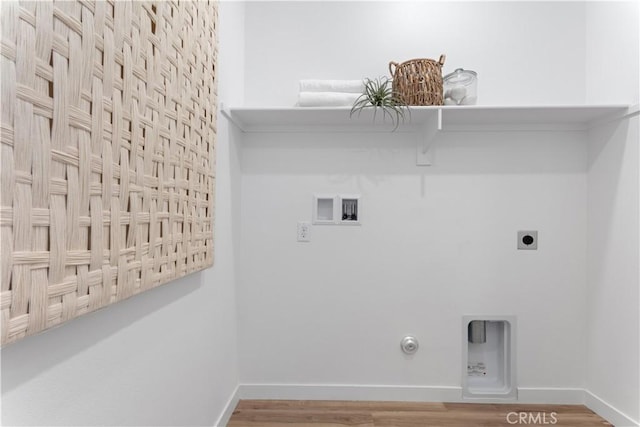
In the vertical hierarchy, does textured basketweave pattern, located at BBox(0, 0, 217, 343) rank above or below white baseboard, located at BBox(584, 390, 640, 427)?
above

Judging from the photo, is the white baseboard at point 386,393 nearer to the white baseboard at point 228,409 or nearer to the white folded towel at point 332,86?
the white baseboard at point 228,409

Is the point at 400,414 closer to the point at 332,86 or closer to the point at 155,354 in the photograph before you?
the point at 155,354

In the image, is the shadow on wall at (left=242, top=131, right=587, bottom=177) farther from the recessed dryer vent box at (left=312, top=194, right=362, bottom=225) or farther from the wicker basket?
the wicker basket

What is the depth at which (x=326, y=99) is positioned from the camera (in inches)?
68.2

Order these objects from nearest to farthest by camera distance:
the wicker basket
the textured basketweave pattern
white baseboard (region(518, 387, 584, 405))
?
the textured basketweave pattern
the wicker basket
white baseboard (region(518, 387, 584, 405))

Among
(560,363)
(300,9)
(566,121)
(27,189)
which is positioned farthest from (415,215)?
(27,189)

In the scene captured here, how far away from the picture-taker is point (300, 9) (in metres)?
1.98

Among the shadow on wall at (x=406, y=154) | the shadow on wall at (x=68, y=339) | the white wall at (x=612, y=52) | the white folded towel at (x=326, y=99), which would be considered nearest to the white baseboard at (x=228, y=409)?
the shadow on wall at (x=68, y=339)

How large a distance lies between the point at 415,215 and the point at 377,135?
1.51ft

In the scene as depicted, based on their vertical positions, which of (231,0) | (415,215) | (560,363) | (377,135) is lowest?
(560,363)

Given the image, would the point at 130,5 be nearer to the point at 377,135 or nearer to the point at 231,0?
the point at 231,0

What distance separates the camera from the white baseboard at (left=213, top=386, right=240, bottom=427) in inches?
63.4

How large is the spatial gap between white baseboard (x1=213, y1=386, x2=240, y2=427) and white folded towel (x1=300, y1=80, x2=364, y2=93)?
59.5 inches

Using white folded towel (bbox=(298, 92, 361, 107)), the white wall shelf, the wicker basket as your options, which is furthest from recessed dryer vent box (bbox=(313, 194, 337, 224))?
the wicker basket
